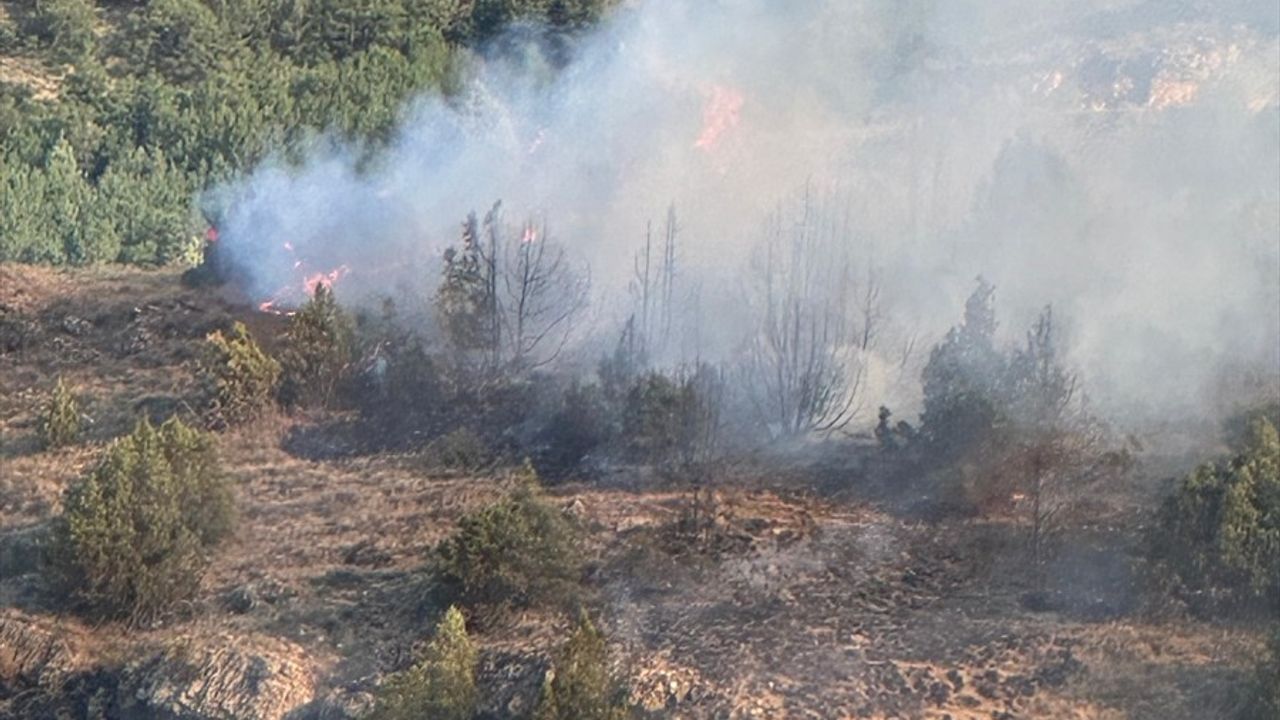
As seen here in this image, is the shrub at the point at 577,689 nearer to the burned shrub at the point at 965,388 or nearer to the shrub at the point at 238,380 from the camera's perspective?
the burned shrub at the point at 965,388

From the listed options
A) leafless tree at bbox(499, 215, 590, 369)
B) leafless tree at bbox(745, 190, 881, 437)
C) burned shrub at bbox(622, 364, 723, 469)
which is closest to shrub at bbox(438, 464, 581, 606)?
burned shrub at bbox(622, 364, 723, 469)

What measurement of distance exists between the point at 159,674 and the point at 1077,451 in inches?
381

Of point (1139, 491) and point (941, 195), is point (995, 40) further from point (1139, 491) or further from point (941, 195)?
point (1139, 491)

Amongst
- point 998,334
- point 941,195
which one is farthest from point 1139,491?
point 941,195

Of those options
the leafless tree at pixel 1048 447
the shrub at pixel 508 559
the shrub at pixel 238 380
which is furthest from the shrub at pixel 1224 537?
the shrub at pixel 238 380

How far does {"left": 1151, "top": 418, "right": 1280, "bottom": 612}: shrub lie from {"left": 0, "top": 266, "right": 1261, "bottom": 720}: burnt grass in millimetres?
341

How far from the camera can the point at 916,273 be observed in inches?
970

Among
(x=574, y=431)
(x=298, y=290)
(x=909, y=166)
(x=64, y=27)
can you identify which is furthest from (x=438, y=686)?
(x=64, y=27)

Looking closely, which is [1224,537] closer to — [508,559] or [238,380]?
[508,559]

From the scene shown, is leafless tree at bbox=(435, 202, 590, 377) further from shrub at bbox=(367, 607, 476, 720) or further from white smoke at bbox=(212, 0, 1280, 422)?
shrub at bbox=(367, 607, 476, 720)

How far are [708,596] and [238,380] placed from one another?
7337 mm

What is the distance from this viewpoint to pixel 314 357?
22.1 metres

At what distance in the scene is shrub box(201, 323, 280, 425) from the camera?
855 inches

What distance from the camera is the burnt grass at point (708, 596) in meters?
16.0
